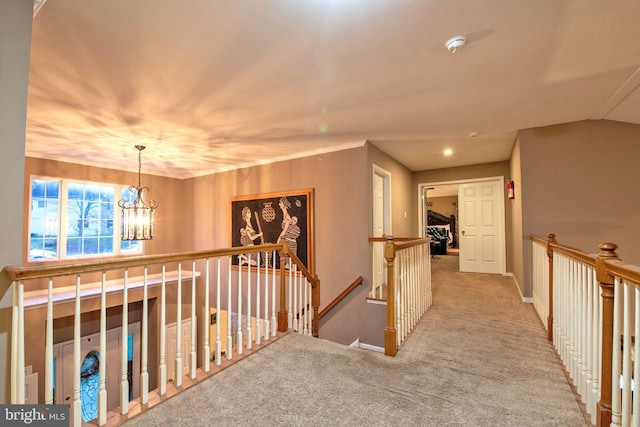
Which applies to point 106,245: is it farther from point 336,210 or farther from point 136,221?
point 336,210

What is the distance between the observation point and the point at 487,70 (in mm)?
2111

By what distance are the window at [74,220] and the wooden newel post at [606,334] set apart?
681 centimetres

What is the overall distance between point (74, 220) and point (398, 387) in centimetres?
596

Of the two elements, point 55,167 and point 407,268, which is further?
point 55,167

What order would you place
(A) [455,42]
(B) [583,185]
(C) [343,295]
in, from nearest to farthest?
(A) [455,42], (B) [583,185], (C) [343,295]

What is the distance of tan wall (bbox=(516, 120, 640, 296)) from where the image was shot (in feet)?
10.6

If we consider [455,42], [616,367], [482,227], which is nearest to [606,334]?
[616,367]

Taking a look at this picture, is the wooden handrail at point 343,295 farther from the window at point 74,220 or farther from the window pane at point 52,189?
the window pane at point 52,189

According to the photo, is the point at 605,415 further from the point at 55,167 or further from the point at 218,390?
the point at 55,167

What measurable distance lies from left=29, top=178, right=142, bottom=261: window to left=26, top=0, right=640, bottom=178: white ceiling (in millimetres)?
1452

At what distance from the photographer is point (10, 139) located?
130 centimetres

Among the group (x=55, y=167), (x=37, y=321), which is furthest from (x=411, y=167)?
(x=37, y=321)

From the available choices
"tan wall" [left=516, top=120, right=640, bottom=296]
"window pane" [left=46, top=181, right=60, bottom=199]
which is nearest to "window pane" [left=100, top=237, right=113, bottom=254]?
"window pane" [left=46, top=181, right=60, bottom=199]

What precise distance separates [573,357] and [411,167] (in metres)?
4.58
